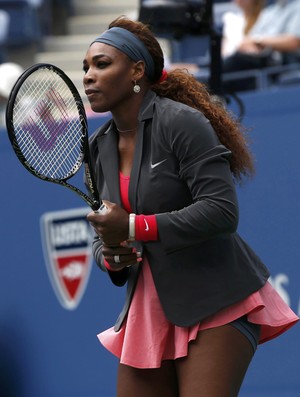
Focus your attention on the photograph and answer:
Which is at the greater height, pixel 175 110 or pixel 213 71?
pixel 175 110

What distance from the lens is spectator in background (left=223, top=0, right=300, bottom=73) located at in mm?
7402

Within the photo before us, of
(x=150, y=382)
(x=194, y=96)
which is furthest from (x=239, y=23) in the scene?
(x=150, y=382)

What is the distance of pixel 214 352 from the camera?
3404mm

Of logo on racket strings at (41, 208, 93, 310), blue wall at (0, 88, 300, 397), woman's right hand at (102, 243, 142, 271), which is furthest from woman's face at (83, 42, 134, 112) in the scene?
logo on racket strings at (41, 208, 93, 310)

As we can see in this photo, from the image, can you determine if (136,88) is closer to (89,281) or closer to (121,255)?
(121,255)

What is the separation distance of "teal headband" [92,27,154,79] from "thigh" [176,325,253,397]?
859 millimetres

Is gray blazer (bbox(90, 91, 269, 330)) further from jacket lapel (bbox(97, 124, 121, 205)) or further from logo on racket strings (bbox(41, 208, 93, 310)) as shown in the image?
logo on racket strings (bbox(41, 208, 93, 310))

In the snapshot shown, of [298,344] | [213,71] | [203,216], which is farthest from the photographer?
[213,71]

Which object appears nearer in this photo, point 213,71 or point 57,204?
point 213,71

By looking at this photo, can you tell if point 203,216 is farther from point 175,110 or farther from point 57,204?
point 57,204

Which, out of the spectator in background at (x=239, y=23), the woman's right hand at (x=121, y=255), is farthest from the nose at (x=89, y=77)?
the spectator in background at (x=239, y=23)

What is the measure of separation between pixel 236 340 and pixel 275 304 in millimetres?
222

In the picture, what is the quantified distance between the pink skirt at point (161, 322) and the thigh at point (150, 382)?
0.04 metres

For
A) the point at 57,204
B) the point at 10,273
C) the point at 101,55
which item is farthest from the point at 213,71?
the point at 101,55
